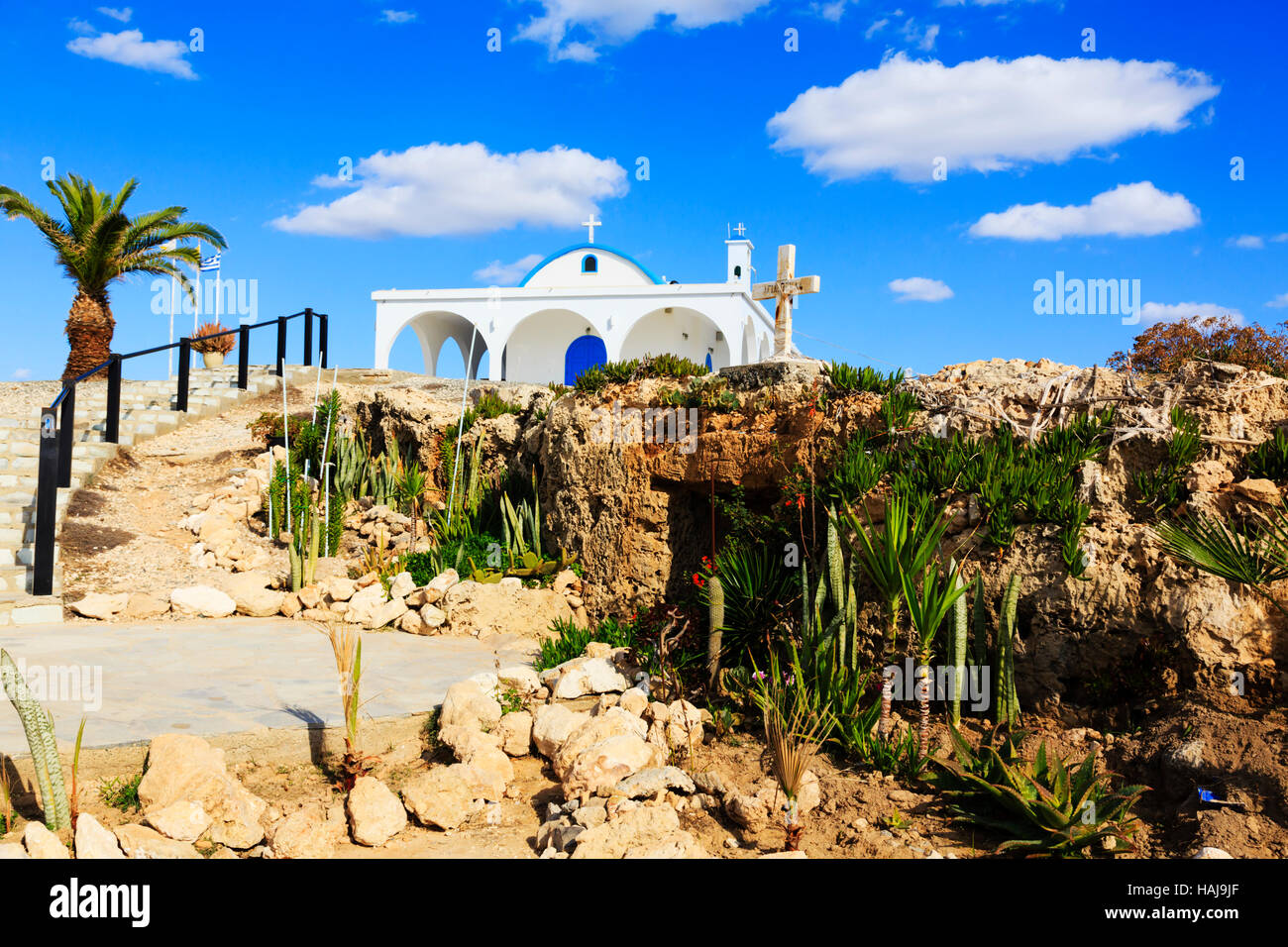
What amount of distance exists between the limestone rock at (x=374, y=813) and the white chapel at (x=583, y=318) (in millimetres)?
17810

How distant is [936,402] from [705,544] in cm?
241

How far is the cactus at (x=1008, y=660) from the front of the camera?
193 inches

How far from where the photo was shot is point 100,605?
318 inches

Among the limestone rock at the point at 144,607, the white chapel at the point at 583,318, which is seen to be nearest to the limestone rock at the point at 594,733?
the limestone rock at the point at 144,607

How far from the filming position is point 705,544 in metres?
7.94

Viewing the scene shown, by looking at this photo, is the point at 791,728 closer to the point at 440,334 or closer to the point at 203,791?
the point at 203,791

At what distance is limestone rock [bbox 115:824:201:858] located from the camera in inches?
A: 155

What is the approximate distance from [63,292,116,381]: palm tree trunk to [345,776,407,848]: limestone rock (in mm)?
18762

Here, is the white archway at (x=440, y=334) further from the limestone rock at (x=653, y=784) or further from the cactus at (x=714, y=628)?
the limestone rock at (x=653, y=784)

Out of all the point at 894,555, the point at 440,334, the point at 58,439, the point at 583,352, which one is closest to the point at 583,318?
the point at 583,352

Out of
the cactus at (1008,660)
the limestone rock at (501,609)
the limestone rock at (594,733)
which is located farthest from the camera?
the limestone rock at (501,609)
